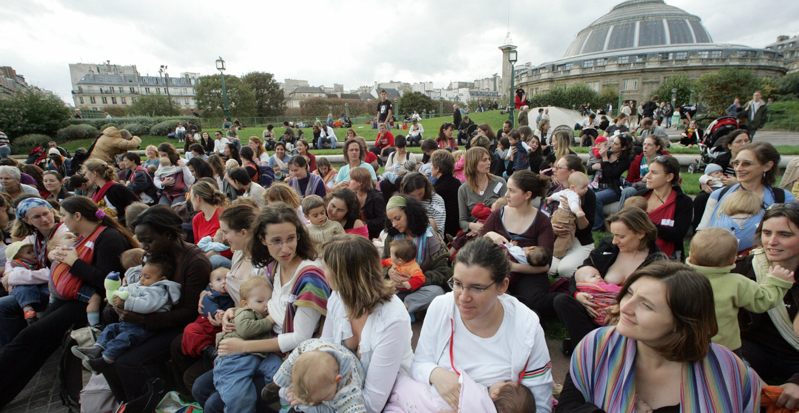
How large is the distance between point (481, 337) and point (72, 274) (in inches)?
150

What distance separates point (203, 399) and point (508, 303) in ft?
7.86

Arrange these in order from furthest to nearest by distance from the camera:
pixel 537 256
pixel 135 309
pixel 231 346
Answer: pixel 537 256 < pixel 135 309 < pixel 231 346

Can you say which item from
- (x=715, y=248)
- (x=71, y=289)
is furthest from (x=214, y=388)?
(x=715, y=248)

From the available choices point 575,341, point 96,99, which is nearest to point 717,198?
point 575,341

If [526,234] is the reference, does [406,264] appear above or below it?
below

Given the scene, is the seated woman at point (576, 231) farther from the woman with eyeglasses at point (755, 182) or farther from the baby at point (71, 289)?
the baby at point (71, 289)

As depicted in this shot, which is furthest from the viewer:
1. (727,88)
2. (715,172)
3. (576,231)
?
(727,88)

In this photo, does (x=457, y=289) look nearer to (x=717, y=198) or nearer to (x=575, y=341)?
(x=575, y=341)

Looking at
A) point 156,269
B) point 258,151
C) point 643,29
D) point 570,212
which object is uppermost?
point 643,29

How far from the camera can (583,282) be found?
3.04 m

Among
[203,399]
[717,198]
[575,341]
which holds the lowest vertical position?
[203,399]

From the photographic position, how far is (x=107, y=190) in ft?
19.4

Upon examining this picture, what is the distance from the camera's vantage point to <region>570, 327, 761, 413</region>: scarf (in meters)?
1.62

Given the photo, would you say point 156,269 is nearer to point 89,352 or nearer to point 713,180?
point 89,352
